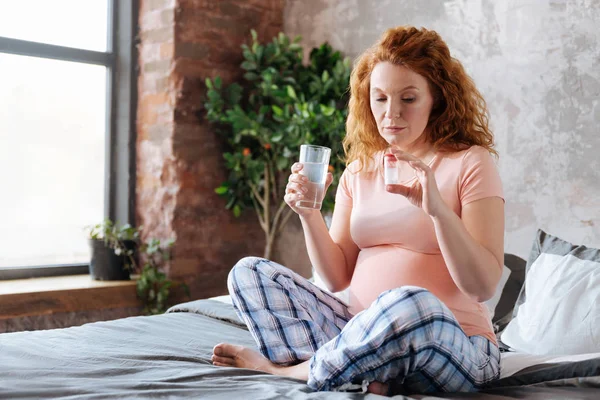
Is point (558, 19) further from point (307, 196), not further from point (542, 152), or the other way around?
point (307, 196)

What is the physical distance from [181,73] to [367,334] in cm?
233

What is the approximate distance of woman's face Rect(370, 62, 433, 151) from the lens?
1.64 meters

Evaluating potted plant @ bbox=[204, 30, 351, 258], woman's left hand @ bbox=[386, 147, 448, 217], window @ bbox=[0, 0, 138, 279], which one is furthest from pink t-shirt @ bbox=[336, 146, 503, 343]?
window @ bbox=[0, 0, 138, 279]

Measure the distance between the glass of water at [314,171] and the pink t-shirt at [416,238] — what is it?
0.54ft

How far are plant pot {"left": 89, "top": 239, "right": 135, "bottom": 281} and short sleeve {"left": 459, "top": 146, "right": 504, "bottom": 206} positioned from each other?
82.4 inches

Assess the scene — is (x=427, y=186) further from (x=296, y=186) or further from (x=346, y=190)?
(x=346, y=190)

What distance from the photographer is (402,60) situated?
1.66m

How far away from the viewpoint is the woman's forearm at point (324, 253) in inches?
68.0

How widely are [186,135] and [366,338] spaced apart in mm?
2255

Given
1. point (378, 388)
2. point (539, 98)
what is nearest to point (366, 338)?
point (378, 388)

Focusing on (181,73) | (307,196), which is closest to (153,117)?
(181,73)

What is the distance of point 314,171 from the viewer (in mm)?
1574

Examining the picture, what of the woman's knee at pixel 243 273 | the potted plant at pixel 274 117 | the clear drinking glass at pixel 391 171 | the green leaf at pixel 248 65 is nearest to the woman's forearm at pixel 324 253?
the woman's knee at pixel 243 273

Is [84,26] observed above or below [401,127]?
above
